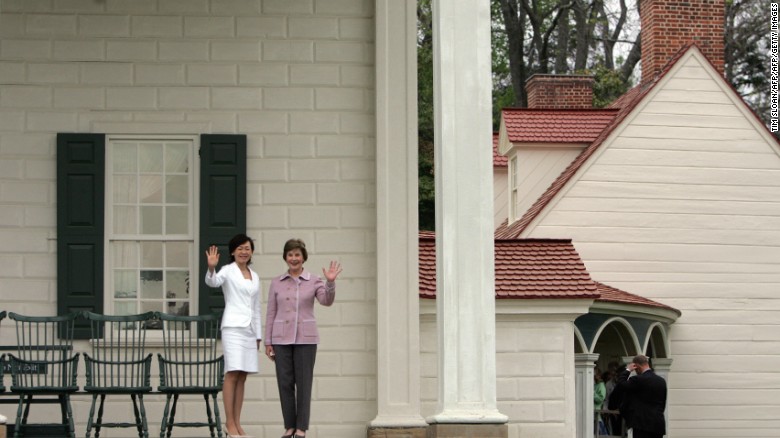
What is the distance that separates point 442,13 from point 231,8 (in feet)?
13.5

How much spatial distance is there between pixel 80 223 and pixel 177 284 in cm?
114

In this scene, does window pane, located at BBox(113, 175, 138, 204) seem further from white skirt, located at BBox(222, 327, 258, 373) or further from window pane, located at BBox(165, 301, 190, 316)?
white skirt, located at BBox(222, 327, 258, 373)

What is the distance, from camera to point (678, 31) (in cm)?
→ 3475

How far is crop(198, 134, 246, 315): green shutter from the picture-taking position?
16.7 metres

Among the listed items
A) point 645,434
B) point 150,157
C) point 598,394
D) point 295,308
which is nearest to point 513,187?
point 598,394

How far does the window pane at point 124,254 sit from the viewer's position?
1683 centimetres

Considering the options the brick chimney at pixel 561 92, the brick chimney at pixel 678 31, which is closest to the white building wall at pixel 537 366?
the brick chimney at pixel 678 31

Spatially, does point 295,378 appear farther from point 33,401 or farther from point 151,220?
point 151,220

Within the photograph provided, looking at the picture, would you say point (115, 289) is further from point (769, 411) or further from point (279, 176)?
point (769, 411)

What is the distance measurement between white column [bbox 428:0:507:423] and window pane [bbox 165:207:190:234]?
13.6ft

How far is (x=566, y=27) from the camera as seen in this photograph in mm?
50188

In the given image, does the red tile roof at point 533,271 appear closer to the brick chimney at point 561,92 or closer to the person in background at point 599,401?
the person in background at point 599,401

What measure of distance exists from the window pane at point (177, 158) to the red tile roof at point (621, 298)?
13.9m

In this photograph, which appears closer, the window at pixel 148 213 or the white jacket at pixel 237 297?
the white jacket at pixel 237 297
